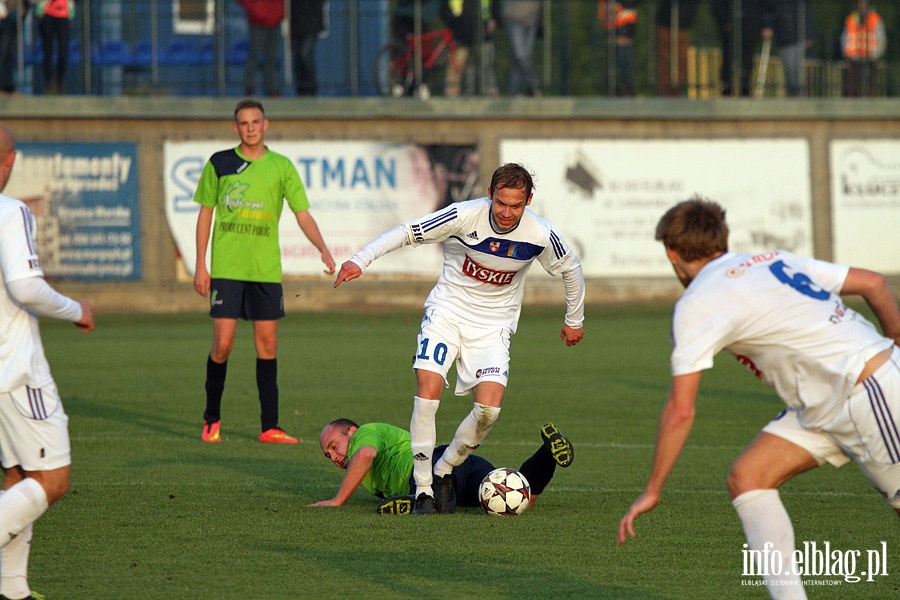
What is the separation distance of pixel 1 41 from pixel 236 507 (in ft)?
58.8

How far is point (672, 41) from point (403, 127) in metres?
5.73

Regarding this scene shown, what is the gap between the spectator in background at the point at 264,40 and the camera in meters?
23.0

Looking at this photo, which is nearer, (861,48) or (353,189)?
(353,189)

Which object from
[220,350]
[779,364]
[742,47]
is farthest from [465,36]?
[779,364]

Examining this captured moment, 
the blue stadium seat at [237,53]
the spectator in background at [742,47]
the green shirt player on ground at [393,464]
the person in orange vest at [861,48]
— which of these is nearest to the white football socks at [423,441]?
the green shirt player on ground at [393,464]

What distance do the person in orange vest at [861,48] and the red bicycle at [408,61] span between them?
7.83m

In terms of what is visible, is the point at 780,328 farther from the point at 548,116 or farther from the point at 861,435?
the point at 548,116

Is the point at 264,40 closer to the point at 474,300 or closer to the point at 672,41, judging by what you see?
the point at 672,41

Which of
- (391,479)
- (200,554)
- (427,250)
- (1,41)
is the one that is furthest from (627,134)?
(200,554)

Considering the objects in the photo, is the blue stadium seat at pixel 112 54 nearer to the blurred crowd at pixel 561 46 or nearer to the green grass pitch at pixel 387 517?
the blurred crowd at pixel 561 46

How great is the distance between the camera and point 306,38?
2328cm

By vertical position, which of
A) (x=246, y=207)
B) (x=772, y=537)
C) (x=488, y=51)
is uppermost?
(x=488, y=51)

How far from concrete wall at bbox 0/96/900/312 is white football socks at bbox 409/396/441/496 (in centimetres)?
1567

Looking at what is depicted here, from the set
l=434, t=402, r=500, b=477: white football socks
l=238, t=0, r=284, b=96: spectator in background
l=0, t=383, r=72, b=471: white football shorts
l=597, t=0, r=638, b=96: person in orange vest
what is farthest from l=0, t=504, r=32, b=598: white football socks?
l=597, t=0, r=638, b=96: person in orange vest
